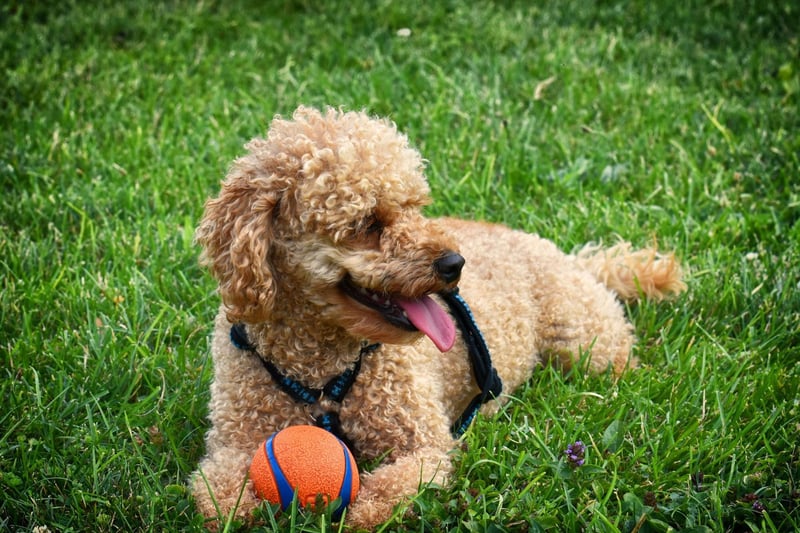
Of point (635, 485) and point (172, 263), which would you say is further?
point (172, 263)

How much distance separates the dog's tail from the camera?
4.14 m

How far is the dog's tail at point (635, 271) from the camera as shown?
4.14 m

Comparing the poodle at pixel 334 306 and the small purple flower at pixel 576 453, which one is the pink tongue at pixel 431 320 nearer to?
the poodle at pixel 334 306

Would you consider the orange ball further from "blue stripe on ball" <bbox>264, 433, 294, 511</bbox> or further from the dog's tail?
the dog's tail

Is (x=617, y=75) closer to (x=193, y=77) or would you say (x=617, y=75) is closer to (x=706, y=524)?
(x=193, y=77)

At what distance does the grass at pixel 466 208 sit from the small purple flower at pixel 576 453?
1.1 inches

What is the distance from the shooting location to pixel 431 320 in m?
2.92

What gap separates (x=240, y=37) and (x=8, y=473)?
190 inches

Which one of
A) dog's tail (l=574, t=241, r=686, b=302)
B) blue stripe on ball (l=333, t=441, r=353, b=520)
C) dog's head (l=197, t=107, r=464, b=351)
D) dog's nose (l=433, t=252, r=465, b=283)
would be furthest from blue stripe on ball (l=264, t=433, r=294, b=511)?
dog's tail (l=574, t=241, r=686, b=302)

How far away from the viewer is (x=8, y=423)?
10.8ft

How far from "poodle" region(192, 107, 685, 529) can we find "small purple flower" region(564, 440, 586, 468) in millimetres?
423

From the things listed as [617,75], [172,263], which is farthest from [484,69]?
[172,263]

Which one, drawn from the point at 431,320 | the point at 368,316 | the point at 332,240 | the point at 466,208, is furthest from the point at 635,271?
the point at 332,240

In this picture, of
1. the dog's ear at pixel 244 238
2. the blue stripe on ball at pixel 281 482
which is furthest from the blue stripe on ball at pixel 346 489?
the dog's ear at pixel 244 238
